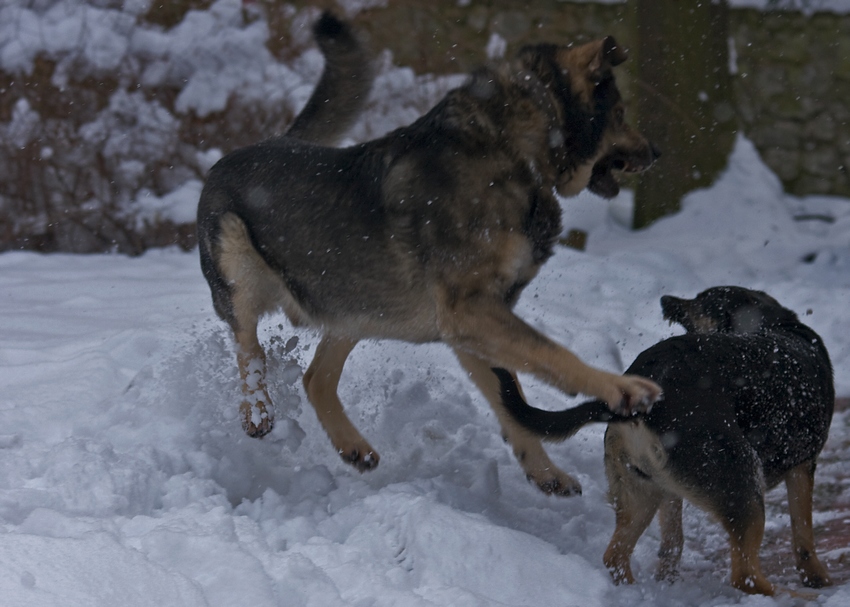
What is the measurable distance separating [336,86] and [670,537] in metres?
2.80

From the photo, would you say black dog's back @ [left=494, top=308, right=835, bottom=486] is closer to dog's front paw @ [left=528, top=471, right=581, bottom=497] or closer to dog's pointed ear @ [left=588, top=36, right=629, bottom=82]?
dog's front paw @ [left=528, top=471, right=581, bottom=497]

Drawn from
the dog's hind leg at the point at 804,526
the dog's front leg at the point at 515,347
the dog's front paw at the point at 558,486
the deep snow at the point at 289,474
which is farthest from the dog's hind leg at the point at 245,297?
the dog's hind leg at the point at 804,526

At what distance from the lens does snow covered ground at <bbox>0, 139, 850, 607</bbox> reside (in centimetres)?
290

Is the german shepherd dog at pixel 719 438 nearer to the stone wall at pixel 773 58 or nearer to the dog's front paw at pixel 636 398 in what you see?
the dog's front paw at pixel 636 398

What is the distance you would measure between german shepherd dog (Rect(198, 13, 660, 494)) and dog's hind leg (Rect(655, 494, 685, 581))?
586 mm

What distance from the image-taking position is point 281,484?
4.03 m

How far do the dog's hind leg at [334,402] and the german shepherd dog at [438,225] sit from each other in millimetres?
10

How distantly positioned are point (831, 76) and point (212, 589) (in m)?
10.9

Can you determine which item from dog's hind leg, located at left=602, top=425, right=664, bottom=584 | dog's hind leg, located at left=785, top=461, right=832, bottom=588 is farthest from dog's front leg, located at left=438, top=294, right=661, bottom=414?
dog's hind leg, located at left=785, top=461, right=832, bottom=588

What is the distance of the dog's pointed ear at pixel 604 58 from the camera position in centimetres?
396

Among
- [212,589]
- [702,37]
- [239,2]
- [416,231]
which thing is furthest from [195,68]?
[212,589]

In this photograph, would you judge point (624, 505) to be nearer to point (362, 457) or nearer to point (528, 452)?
point (528, 452)

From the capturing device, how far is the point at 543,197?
387 cm

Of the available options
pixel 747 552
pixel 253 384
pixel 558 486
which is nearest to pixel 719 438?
pixel 747 552
